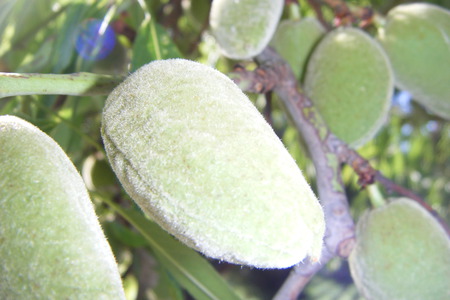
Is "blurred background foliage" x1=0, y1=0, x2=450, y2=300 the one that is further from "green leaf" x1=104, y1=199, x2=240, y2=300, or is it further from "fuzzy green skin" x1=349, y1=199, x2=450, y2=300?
"fuzzy green skin" x1=349, y1=199, x2=450, y2=300

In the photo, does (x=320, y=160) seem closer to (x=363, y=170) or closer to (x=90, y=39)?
(x=363, y=170)

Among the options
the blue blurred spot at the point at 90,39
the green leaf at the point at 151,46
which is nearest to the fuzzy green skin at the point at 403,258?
the green leaf at the point at 151,46

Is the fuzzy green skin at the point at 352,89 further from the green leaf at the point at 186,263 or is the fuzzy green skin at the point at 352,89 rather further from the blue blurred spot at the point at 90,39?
the blue blurred spot at the point at 90,39

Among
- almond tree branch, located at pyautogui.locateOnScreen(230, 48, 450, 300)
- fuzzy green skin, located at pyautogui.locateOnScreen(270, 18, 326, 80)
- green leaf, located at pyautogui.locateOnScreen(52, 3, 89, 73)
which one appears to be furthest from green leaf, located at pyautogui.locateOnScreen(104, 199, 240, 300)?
fuzzy green skin, located at pyautogui.locateOnScreen(270, 18, 326, 80)

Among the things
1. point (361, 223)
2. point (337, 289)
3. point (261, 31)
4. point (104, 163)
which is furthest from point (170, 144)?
point (337, 289)

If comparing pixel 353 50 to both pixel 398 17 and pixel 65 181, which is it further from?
pixel 65 181

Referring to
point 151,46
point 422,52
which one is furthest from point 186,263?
point 422,52

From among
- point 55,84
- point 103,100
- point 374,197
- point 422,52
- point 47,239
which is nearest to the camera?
point 47,239
